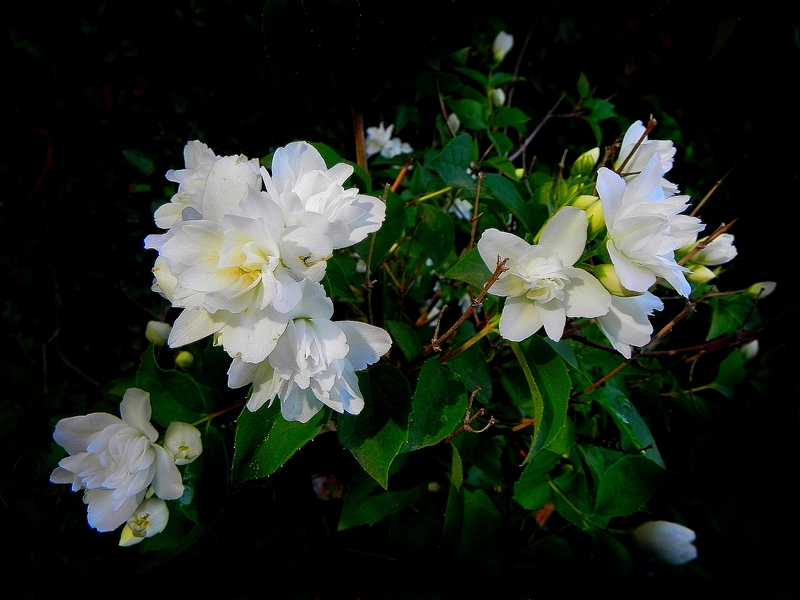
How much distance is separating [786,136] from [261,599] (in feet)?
5.74

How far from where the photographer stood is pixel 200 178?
1.46ft

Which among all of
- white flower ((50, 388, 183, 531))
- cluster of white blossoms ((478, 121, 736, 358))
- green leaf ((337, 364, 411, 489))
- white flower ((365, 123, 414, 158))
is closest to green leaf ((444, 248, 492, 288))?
cluster of white blossoms ((478, 121, 736, 358))

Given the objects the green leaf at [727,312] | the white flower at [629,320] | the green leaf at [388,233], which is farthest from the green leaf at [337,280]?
the green leaf at [727,312]

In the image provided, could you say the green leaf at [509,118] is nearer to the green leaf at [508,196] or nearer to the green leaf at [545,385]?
the green leaf at [508,196]

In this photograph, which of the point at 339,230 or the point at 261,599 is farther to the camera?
the point at 261,599

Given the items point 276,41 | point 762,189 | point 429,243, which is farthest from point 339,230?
point 762,189

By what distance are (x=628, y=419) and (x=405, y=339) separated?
0.32m

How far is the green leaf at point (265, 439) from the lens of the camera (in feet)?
1.54

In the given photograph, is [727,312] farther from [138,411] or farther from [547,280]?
[138,411]

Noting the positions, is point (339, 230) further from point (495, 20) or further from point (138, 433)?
point (495, 20)

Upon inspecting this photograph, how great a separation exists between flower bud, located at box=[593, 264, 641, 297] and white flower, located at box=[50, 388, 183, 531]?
18.2 inches

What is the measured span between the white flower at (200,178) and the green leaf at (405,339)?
0.25 metres

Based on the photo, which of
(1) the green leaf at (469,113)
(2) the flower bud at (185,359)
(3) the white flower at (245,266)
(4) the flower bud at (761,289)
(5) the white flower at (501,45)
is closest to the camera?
(3) the white flower at (245,266)

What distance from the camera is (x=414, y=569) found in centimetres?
71
